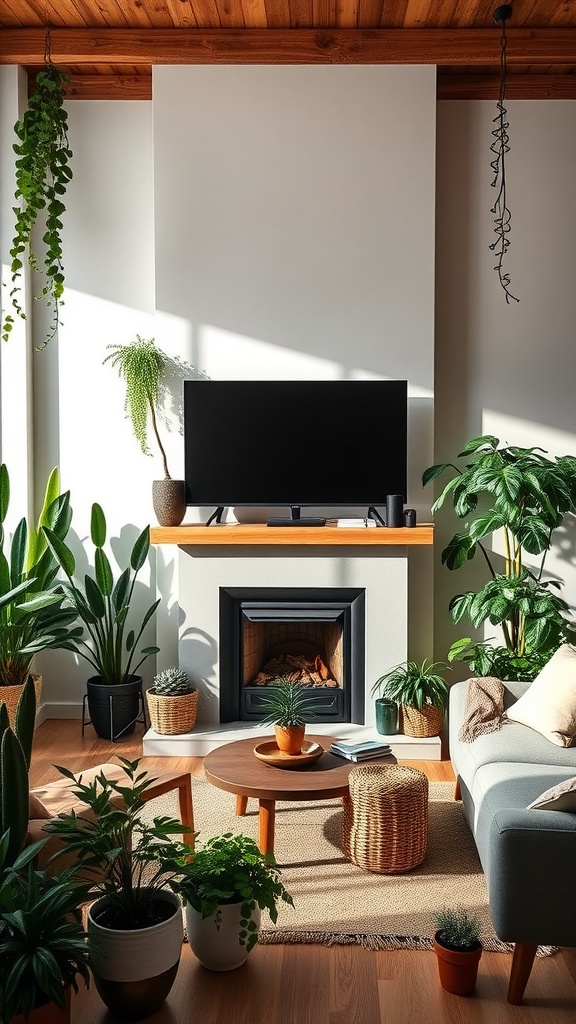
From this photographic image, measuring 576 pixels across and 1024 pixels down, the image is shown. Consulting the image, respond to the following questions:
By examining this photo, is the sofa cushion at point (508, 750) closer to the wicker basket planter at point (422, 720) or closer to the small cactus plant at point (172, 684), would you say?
the wicker basket planter at point (422, 720)

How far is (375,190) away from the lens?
459 cm

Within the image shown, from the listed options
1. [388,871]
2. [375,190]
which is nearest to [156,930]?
[388,871]

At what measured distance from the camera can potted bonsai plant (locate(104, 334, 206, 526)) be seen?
14.7ft

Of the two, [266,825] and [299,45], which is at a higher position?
[299,45]

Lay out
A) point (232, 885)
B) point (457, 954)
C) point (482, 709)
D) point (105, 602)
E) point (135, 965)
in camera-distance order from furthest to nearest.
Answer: point (105, 602) → point (482, 709) → point (232, 885) → point (457, 954) → point (135, 965)

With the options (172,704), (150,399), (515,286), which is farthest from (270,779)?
(515,286)

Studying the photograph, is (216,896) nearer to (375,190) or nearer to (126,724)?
(126,724)

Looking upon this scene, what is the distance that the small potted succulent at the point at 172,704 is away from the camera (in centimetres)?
431

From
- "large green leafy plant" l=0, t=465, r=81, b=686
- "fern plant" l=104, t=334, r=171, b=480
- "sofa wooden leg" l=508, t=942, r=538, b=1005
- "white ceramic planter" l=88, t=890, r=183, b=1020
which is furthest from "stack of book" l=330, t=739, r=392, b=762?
"fern plant" l=104, t=334, r=171, b=480

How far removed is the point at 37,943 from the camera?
198 centimetres

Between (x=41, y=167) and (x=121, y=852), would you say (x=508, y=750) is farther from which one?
(x=41, y=167)

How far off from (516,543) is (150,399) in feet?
6.35

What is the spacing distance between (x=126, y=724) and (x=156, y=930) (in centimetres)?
244

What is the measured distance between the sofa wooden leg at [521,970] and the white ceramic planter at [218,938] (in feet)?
2.19
